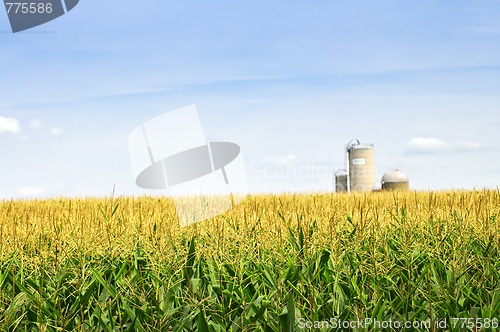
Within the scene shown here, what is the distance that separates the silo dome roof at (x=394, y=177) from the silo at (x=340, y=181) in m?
2.31

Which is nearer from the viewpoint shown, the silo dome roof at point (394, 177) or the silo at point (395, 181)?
the silo at point (395, 181)

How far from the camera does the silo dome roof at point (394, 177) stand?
28.8 meters

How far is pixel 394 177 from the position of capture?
28.9m

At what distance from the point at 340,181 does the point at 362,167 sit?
203cm

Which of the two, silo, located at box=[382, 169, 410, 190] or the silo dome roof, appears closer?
silo, located at box=[382, 169, 410, 190]

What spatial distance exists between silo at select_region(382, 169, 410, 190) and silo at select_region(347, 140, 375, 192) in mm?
778

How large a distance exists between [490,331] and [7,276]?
4.18 m

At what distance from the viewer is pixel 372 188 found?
94.9 ft

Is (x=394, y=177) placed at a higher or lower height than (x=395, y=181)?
higher

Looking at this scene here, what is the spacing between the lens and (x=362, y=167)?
2920cm

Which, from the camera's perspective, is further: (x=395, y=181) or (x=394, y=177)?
(x=394, y=177)

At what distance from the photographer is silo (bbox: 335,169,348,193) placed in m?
30.5

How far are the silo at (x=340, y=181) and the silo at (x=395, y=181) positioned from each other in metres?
2.31

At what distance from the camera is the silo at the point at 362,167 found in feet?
95.5
